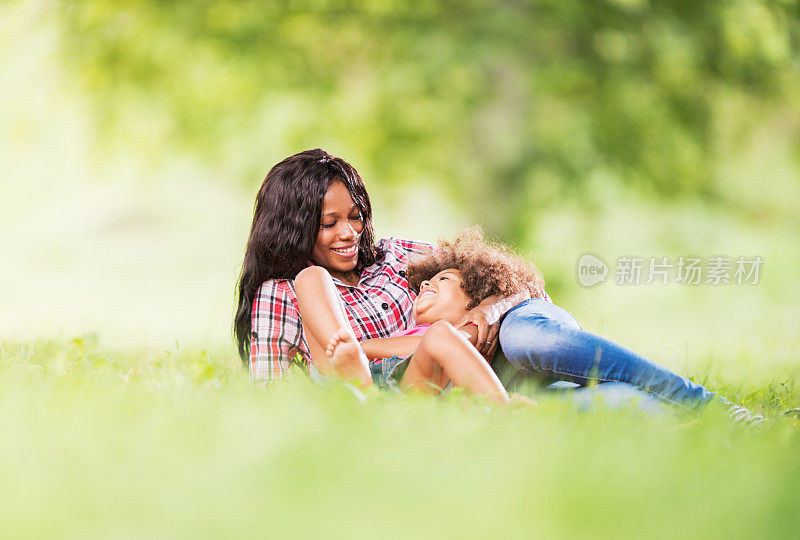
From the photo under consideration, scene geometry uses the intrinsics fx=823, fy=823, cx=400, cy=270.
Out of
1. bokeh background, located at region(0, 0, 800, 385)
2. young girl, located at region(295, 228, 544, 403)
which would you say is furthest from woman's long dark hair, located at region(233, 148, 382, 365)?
bokeh background, located at region(0, 0, 800, 385)

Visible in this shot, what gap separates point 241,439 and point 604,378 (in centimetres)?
139

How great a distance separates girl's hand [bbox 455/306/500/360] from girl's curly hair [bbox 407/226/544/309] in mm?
129

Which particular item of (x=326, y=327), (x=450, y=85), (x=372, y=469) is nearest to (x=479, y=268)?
(x=326, y=327)

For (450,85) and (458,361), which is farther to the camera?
(450,85)

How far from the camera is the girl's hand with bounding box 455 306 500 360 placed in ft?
9.90

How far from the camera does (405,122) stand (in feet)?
26.6

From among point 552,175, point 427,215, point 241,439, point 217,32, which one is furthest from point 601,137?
point 427,215

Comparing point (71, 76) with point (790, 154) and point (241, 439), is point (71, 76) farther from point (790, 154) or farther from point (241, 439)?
point (790, 154)

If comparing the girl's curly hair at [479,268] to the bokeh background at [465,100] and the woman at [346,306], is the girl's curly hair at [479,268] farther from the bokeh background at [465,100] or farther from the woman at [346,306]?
the bokeh background at [465,100]

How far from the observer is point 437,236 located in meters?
8.36

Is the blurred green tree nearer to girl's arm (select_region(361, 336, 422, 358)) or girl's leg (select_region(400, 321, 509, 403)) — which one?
girl's arm (select_region(361, 336, 422, 358))

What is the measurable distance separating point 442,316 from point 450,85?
15.9ft

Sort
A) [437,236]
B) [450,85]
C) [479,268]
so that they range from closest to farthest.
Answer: [479,268], [450,85], [437,236]

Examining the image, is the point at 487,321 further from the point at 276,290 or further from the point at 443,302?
the point at 276,290
